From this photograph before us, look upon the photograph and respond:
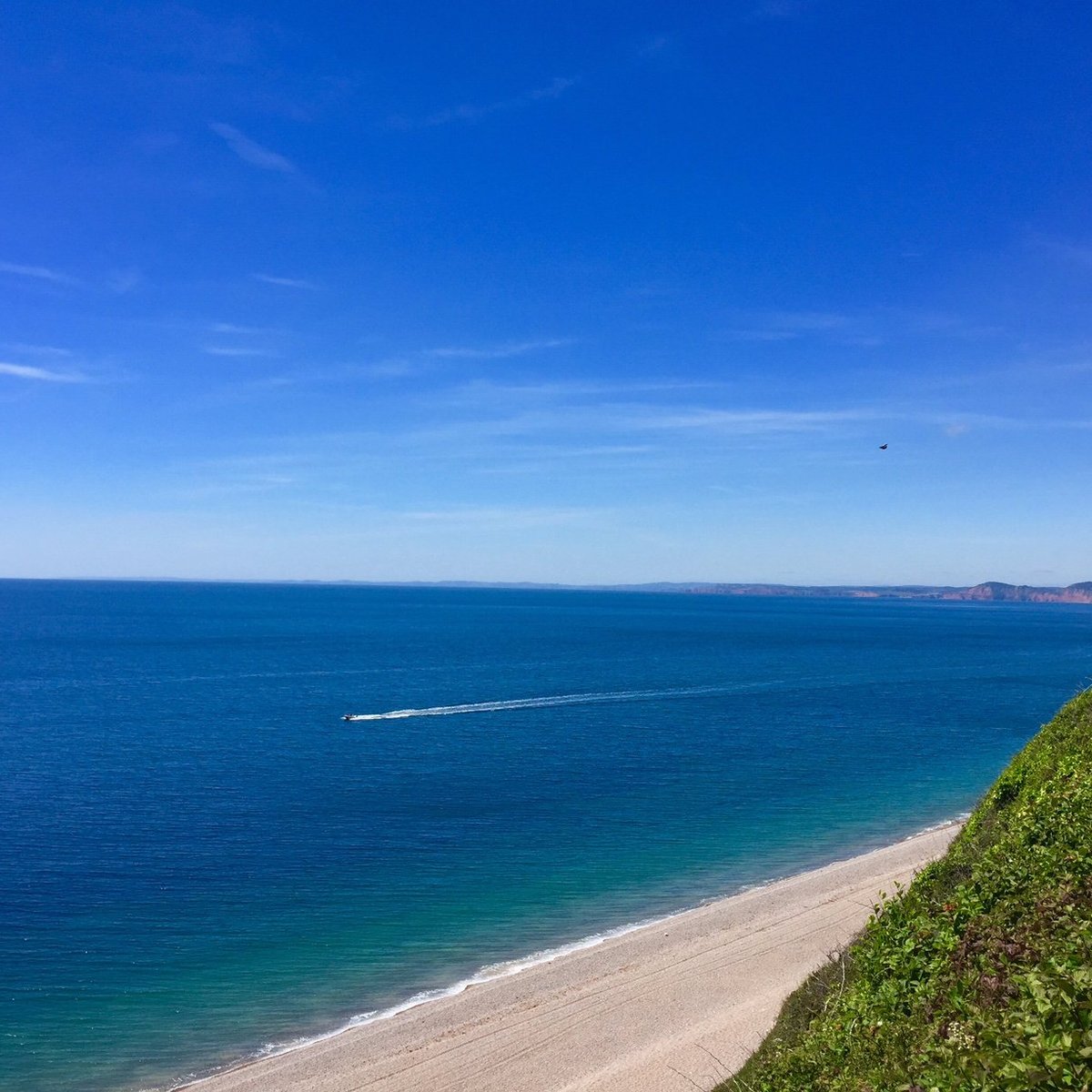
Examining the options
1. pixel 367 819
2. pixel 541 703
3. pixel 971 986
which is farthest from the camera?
pixel 541 703

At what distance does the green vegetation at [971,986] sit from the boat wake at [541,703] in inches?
2517

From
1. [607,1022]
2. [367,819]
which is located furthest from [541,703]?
[607,1022]

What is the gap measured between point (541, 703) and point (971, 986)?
76.2 meters

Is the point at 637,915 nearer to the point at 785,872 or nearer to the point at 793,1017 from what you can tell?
the point at 785,872

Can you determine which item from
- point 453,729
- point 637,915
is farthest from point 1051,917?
point 453,729

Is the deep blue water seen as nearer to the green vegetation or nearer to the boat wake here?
the boat wake

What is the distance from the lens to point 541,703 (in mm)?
86750

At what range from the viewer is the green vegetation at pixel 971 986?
843 cm

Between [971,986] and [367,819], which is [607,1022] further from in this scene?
[367,819]

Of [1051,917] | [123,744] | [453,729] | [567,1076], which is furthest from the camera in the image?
[453,729]

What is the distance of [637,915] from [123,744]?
47226 mm

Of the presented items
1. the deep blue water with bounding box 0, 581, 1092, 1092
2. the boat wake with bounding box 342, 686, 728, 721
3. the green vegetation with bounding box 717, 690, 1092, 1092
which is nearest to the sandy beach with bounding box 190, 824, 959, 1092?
the deep blue water with bounding box 0, 581, 1092, 1092

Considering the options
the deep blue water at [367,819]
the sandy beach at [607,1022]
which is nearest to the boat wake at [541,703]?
the deep blue water at [367,819]

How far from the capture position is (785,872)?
1550 inches
